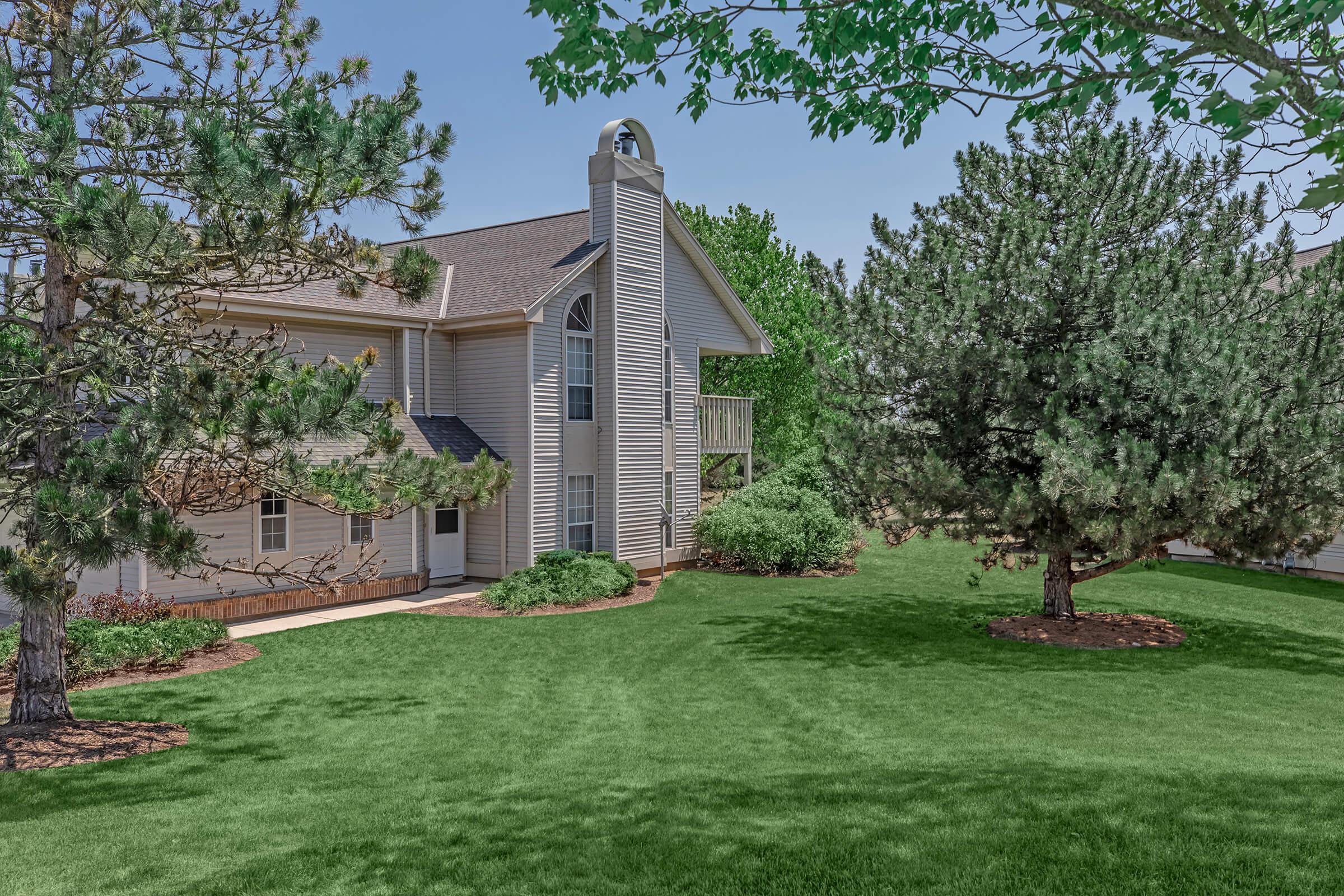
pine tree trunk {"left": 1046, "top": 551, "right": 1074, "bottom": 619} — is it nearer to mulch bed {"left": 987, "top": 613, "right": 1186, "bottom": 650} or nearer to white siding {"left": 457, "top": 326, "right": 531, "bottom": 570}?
mulch bed {"left": 987, "top": 613, "right": 1186, "bottom": 650}

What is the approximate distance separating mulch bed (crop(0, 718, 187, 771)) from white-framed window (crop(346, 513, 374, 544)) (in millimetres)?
8254

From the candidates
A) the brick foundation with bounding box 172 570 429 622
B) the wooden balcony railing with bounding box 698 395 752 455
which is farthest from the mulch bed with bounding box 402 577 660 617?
the wooden balcony railing with bounding box 698 395 752 455

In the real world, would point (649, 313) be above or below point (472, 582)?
above

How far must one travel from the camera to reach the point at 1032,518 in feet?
40.3

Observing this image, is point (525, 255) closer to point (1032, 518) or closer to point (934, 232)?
point (934, 232)

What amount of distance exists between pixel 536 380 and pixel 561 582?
4025mm

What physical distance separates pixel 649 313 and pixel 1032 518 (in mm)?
10222

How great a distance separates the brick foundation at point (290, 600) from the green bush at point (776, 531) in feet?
21.6

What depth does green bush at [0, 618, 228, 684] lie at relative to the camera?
11.1 meters

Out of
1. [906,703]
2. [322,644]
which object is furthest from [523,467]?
[906,703]

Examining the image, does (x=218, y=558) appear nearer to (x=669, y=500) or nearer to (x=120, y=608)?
(x=120, y=608)

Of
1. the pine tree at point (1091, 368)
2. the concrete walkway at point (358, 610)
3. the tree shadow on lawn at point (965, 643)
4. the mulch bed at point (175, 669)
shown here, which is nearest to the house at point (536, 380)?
the concrete walkway at point (358, 610)

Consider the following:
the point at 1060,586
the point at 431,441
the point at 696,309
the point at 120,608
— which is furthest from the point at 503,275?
the point at 1060,586

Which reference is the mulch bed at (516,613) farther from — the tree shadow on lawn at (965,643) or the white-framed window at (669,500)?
the white-framed window at (669,500)
